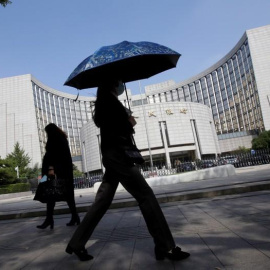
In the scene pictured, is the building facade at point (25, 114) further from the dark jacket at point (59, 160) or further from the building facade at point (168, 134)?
the dark jacket at point (59, 160)

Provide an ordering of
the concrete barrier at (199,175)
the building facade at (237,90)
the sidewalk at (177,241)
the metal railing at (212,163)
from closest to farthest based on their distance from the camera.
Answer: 1. the sidewalk at (177,241)
2. the concrete barrier at (199,175)
3. the metal railing at (212,163)
4. the building facade at (237,90)

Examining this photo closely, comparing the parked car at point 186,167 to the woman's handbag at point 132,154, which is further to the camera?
the parked car at point 186,167

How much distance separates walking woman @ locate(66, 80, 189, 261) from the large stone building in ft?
194

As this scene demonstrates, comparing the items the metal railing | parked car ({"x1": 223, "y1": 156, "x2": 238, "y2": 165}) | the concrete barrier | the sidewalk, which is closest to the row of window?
parked car ({"x1": 223, "y1": 156, "x2": 238, "y2": 165})

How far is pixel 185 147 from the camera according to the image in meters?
64.4

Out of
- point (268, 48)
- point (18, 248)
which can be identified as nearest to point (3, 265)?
point (18, 248)

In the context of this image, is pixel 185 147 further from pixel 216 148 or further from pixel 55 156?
pixel 55 156

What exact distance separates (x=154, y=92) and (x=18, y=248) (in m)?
97.2

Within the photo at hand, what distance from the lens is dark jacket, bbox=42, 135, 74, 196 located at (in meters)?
4.54

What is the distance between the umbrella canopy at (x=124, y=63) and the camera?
306 centimetres

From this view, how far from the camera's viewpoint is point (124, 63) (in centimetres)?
Result: 348

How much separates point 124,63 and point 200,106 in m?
67.7

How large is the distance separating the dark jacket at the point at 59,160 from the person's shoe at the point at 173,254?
2.57 m

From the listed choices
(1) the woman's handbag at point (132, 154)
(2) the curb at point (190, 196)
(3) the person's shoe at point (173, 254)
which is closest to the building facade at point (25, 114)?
(2) the curb at point (190, 196)
